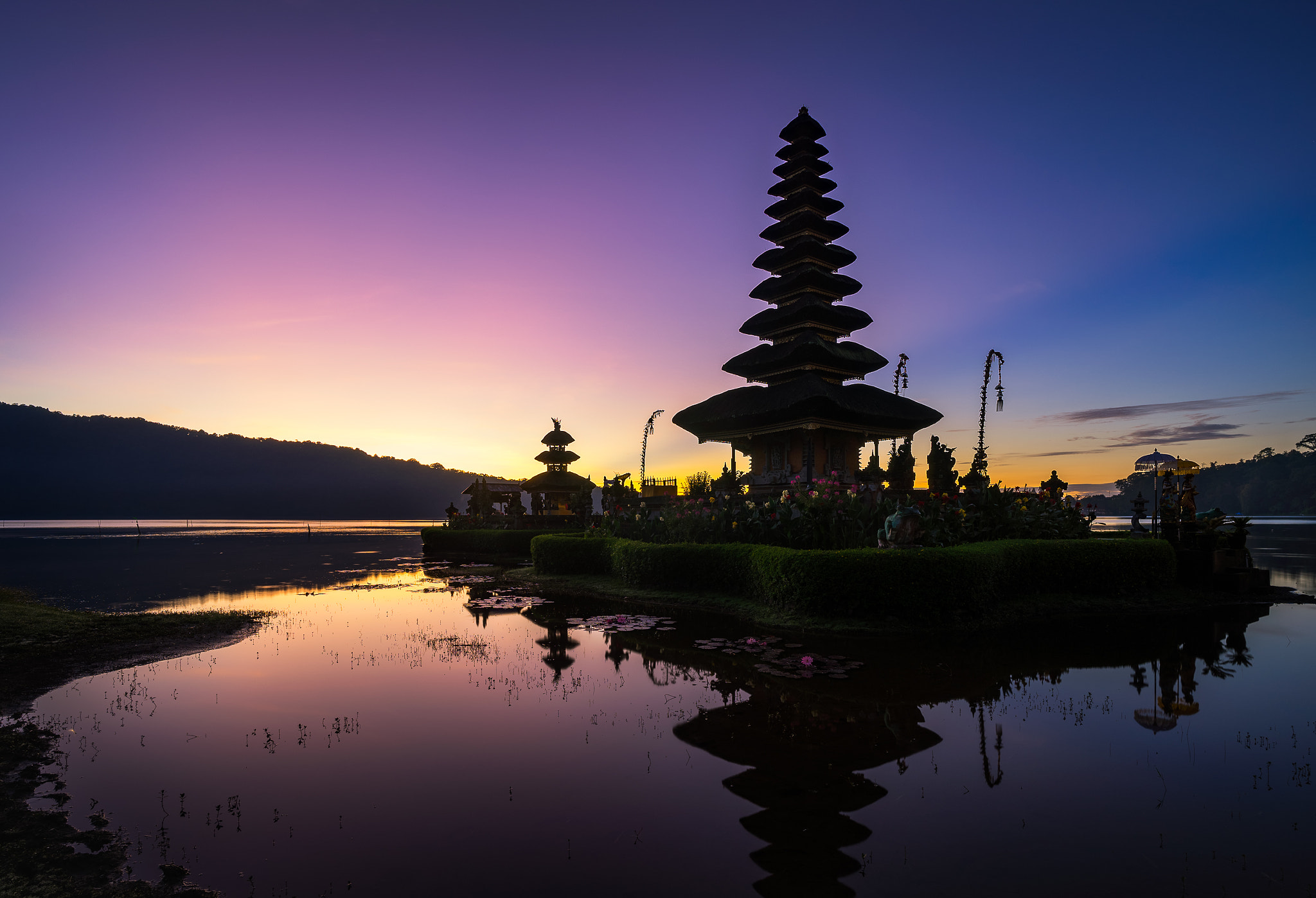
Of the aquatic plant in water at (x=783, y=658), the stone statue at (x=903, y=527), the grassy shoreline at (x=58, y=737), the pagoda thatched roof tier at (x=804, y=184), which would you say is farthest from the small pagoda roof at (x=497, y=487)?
the aquatic plant in water at (x=783, y=658)

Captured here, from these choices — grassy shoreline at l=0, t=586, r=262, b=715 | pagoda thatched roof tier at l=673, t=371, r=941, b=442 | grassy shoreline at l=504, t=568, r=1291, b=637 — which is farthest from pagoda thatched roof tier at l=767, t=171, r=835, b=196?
grassy shoreline at l=0, t=586, r=262, b=715

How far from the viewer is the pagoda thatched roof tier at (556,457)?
46.2 metres

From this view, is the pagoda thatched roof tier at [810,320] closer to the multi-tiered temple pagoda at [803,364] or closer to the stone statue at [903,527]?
the multi-tiered temple pagoda at [803,364]

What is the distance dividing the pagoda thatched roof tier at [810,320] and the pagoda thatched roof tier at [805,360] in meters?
0.50

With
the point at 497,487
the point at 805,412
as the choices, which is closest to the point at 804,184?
the point at 805,412

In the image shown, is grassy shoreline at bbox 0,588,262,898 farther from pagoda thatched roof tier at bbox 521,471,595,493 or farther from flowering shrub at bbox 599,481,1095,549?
pagoda thatched roof tier at bbox 521,471,595,493

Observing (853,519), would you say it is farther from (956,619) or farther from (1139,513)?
(1139,513)

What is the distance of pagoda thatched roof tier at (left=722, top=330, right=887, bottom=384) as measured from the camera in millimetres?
27344

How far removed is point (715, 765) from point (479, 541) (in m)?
31.1

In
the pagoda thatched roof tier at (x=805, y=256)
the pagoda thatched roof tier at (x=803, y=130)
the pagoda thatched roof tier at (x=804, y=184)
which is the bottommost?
the pagoda thatched roof tier at (x=805, y=256)

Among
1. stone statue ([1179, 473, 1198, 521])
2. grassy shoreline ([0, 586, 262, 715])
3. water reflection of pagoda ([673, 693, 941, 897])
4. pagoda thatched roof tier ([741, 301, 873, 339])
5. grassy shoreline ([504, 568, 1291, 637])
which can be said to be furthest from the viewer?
pagoda thatched roof tier ([741, 301, 873, 339])

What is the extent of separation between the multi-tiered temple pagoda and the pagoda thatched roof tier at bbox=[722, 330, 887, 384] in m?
0.05

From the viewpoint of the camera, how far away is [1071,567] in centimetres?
1446

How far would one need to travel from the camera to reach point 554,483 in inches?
1778
